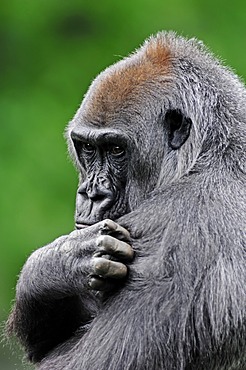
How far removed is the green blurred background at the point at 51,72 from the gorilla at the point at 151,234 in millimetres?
4226

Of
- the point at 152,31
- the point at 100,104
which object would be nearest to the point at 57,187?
the point at 152,31

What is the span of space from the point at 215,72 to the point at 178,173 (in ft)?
1.83

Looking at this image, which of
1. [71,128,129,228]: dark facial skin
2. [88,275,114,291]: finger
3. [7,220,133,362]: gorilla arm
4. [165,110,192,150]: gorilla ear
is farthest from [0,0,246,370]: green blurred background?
[88,275,114,291]: finger

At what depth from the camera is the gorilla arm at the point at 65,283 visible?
504cm

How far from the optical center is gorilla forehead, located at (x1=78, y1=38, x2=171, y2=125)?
5.48 meters

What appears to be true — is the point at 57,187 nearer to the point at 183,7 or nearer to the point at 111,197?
the point at 183,7

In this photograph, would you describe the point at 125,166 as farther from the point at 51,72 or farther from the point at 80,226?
the point at 51,72

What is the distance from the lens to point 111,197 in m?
5.45

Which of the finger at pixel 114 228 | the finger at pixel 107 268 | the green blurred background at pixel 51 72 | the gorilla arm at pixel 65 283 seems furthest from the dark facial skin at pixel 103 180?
the green blurred background at pixel 51 72

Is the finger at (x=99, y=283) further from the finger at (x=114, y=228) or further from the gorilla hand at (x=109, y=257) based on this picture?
the finger at (x=114, y=228)

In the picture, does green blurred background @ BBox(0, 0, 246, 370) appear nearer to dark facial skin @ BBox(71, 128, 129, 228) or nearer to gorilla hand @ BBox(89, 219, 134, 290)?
dark facial skin @ BBox(71, 128, 129, 228)

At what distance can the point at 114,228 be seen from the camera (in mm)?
5066

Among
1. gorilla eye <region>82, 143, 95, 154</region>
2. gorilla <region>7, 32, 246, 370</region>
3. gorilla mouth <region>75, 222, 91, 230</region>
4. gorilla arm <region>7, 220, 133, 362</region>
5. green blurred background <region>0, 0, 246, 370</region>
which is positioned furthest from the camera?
green blurred background <region>0, 0, 246, 370</region>

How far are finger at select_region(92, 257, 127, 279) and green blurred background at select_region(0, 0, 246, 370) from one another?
15.7 ft
